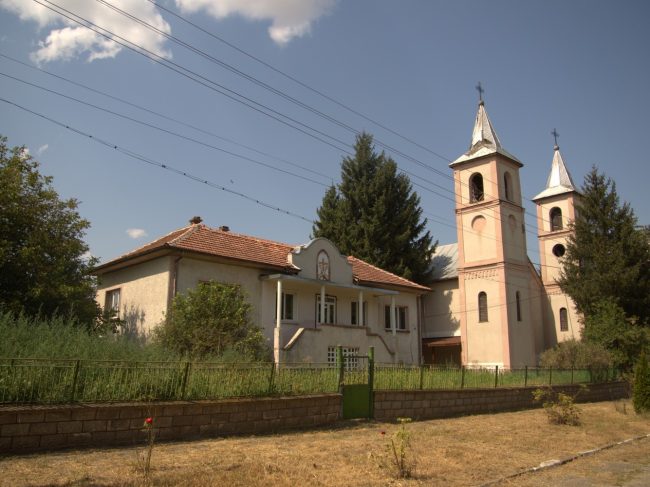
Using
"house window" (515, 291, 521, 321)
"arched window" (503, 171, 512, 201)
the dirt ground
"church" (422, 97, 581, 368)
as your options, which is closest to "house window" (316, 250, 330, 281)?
the dirt ground

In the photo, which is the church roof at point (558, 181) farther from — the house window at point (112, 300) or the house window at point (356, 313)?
the house window at point (112, 300)

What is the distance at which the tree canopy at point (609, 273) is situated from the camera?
92.2 ft

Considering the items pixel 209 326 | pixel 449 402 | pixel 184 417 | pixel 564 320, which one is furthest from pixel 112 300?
pixel 564 320

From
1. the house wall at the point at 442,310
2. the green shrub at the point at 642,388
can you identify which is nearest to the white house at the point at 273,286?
the green shrub at the point at 642,388

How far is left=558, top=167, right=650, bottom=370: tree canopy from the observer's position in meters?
28.1

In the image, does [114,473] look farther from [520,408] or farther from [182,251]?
[520,408]

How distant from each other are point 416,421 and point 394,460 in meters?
6.67

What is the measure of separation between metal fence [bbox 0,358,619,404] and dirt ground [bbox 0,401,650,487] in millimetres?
1050

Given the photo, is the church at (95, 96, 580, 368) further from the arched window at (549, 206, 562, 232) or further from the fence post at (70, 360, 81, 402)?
the fence post at (70, 360, 81, 402)

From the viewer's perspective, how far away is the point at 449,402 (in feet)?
53.2

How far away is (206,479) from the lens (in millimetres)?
7156

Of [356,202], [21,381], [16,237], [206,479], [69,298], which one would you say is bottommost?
[206,479]

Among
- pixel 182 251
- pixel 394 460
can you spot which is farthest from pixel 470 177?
pixel 394 460

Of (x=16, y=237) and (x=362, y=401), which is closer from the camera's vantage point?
(x=362, y=401)
